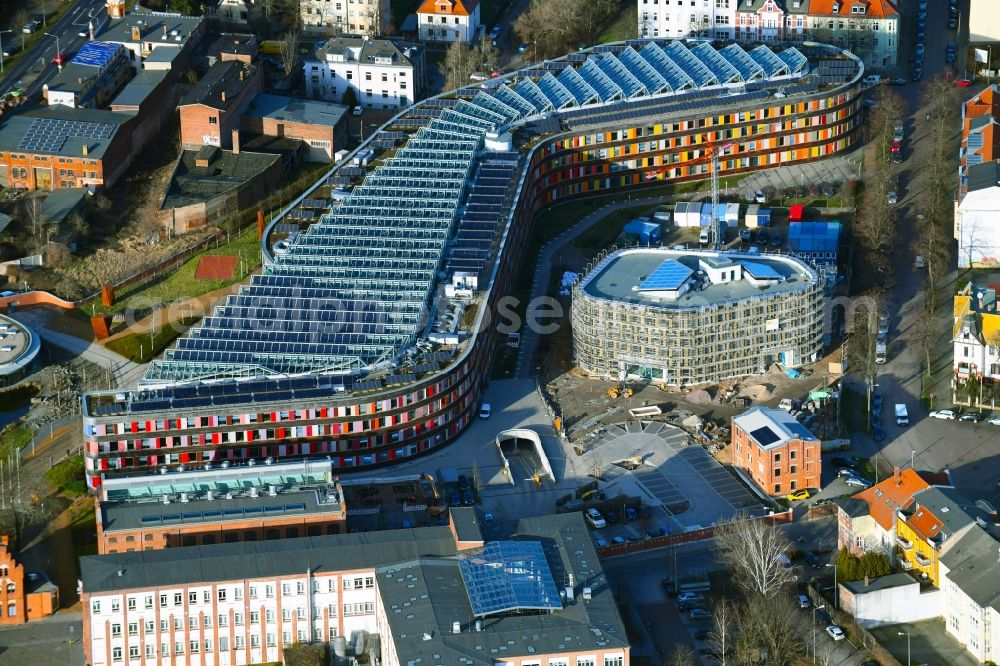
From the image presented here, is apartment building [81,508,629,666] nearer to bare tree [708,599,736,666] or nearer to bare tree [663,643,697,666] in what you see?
bare tree [663,643,697,666]

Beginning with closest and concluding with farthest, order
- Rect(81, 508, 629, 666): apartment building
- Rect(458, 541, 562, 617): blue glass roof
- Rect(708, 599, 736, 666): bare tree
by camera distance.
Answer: Rect(81, 508, 629, 666): apartment building < Rect(458, 541, 562, 617): blue glass roof < Rect(708, 599, 736, 666): bare tree

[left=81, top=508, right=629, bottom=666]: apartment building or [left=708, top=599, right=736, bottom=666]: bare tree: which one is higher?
[left=81, top=508, right=629, bottom=666]: apartment building

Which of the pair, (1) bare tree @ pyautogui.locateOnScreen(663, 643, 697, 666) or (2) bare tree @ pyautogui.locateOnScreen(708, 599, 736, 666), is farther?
(2) bare tree @ pyautogui.locateOnScreen(708, 599, 736, 666)

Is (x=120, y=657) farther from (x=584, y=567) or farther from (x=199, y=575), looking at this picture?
(x=584, y=567)

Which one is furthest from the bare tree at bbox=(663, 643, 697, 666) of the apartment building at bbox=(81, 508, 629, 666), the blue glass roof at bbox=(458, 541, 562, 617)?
the blue glass roof at bbox=(458, 541, 562, 617)

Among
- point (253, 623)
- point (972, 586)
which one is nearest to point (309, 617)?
point (253, 623)

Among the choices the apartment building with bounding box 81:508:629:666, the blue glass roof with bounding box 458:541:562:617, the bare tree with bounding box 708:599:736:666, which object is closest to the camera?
the apartment building with bounding box 81:508:629:666

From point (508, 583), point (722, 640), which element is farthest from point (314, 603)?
point (722, 640)

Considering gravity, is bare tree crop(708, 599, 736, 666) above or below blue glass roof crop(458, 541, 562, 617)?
below
